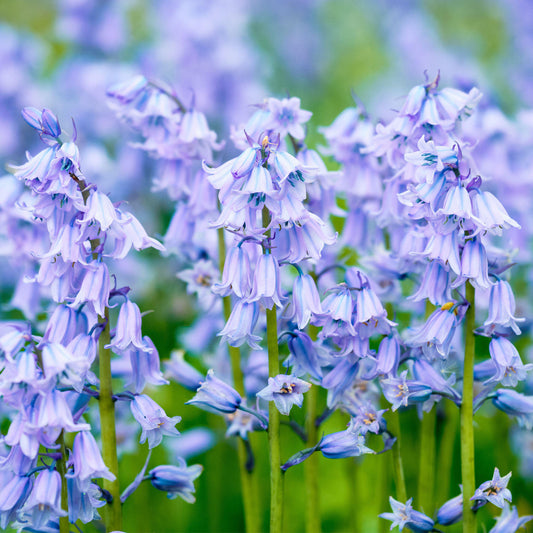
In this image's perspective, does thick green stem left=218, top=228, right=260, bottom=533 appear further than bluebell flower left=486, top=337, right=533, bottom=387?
Yes

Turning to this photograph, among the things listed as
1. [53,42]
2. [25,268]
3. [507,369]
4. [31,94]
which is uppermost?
[53,42]

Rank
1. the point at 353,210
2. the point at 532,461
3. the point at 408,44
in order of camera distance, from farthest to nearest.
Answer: the point at 408,44 → the point at 532,461 → the point at 353,210

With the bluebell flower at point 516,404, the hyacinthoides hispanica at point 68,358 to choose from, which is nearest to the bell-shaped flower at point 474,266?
the bluebell flower at point 516,404

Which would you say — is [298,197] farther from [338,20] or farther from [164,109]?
[338,20]

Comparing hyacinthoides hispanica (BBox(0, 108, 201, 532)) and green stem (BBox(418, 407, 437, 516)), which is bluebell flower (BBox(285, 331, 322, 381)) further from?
Result: green stem (BBox(418, 407, 437, 516))

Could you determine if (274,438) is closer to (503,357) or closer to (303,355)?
(303,355)

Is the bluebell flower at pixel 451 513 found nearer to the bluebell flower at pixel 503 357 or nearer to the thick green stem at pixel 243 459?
the bluebell flower at pixel 503 357

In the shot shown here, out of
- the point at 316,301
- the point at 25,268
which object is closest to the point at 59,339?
the point at 316,301

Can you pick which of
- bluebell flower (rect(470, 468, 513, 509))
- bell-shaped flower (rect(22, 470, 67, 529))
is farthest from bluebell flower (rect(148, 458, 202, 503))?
bluebell flower (rect(470, 468, 513, 509))
